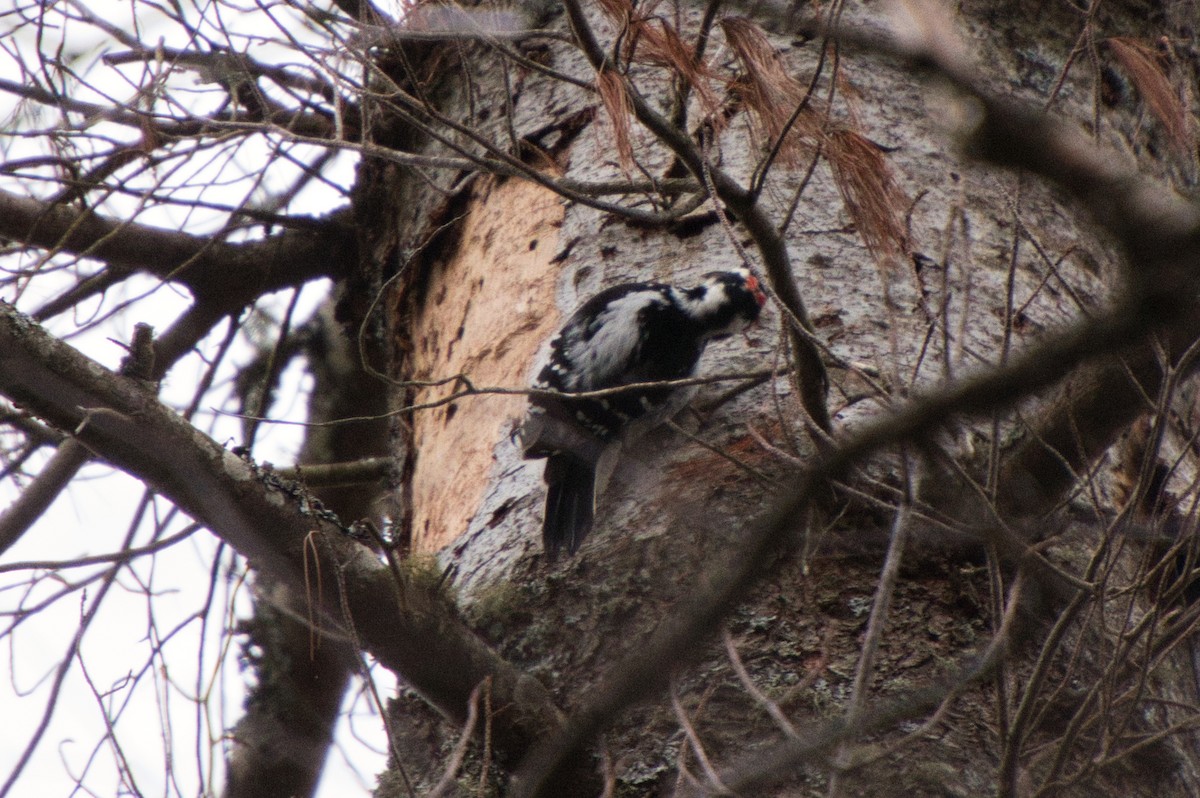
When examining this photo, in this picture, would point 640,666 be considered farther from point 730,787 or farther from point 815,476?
point 730,787

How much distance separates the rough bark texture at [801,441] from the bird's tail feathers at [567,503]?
0.12 ft

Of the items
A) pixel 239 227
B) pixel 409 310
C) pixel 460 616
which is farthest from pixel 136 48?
pixel 460 616

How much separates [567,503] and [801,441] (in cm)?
43

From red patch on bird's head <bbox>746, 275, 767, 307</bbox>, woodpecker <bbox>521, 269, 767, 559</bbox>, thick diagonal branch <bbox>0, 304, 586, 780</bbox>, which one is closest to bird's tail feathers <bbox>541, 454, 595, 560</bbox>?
woodpecker <bbox>521, 269, 767, 559</bbox>

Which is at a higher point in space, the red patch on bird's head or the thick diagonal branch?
the red patch on bird's head

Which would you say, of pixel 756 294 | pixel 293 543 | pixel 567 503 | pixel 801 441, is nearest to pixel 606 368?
pixel 756 294

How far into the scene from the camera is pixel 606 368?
2.72m

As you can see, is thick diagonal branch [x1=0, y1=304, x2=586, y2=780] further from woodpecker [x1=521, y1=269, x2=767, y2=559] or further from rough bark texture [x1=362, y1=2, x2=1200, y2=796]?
woodpecker [x1=521, y1=269, x2=767, y2=559]

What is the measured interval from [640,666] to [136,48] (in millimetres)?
2469

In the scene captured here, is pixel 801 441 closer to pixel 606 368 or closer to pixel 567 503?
pixel 567 503

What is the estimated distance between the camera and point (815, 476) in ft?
2.68

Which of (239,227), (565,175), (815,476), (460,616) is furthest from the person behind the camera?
(239,227)

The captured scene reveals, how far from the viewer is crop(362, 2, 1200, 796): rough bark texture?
1826 mm

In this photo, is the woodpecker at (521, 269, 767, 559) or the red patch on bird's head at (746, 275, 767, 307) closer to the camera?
the woodpecker at (521, 269, 767, 559)
